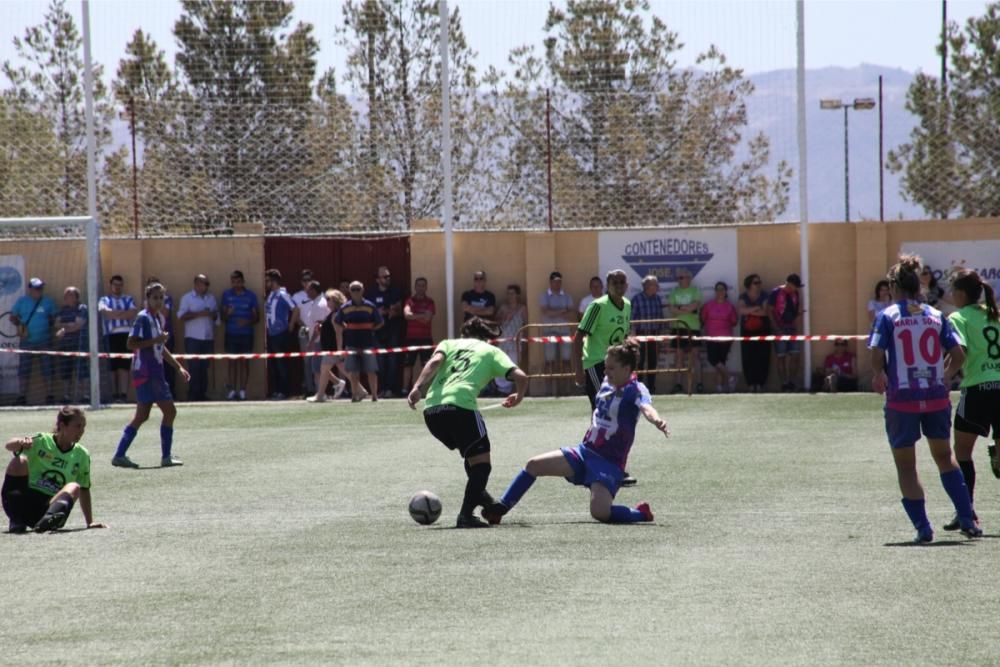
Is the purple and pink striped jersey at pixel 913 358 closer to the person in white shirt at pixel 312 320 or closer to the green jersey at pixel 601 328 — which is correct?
the green jersey at pixel 601 328

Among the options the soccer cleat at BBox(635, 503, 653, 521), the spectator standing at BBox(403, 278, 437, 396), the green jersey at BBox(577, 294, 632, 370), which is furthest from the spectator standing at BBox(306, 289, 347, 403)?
the soccer cleat at BBox(635, 503, 653, 521)

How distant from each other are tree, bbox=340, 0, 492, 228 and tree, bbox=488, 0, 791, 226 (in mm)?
759

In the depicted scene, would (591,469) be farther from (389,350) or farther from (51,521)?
(389,350)

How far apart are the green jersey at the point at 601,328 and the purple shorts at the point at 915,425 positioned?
5857 millimetres

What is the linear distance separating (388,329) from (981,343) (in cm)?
1681

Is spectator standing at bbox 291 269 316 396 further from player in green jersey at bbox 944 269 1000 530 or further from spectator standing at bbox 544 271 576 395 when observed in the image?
player in green jersey at bbox 944 269 1000 530

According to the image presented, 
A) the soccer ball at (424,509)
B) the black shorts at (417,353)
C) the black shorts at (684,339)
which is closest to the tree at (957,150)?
the black shorts at (684,339)

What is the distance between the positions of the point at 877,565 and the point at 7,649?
15.1 feet

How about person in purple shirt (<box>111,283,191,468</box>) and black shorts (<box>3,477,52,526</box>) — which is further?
person in purple shirt (<box>111,283,191,468</box>)

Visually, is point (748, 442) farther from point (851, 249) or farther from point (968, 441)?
point (851, 249)

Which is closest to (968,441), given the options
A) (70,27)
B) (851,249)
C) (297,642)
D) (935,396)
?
(935,396)

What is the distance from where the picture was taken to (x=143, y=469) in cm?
1502

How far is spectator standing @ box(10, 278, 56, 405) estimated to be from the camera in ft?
85.0

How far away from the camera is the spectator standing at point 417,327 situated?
25906 mm
